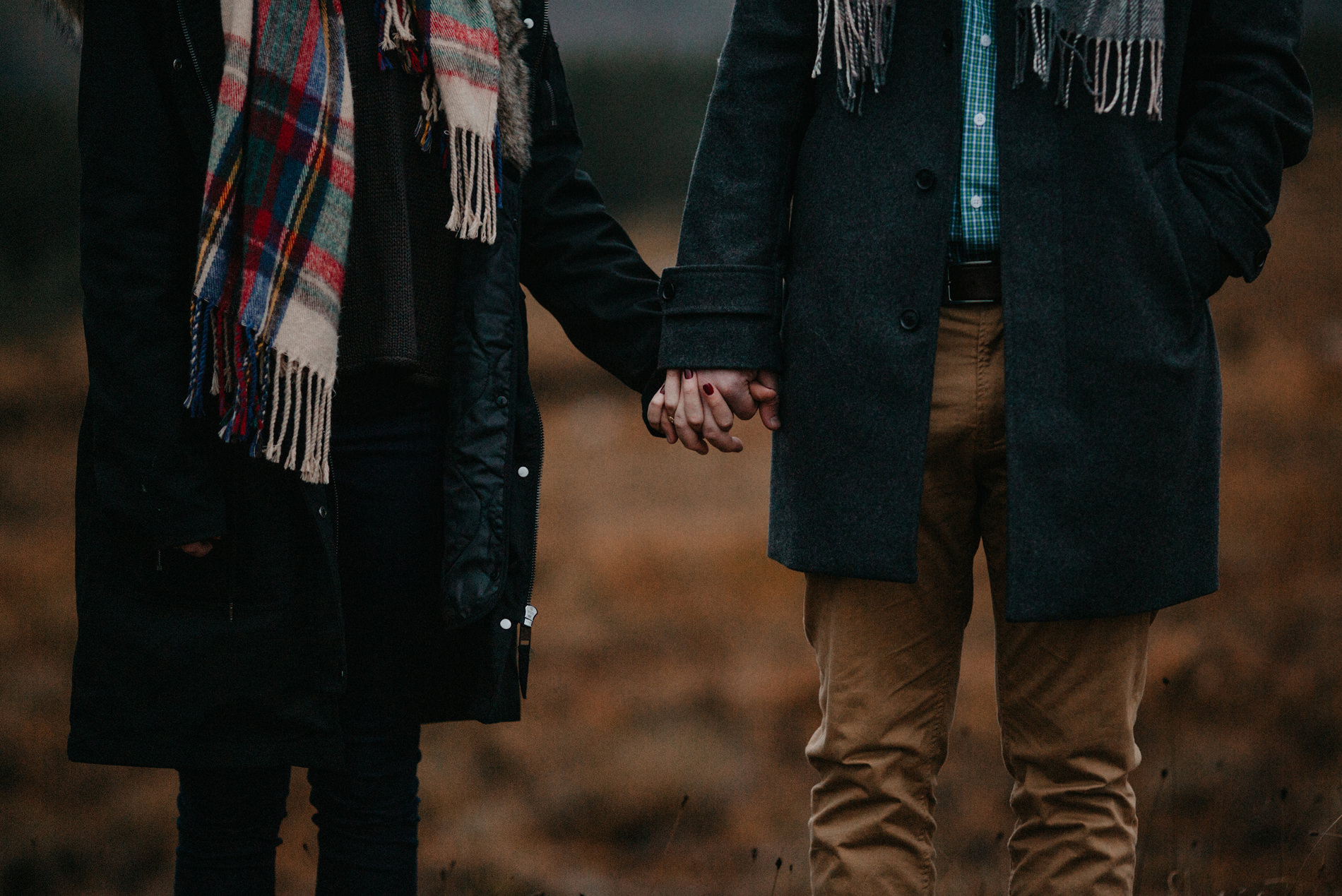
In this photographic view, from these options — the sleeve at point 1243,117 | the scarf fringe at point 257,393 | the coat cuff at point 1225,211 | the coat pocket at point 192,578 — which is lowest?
the coat pocket at point 192,578

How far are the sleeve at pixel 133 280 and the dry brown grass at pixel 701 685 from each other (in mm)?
1253

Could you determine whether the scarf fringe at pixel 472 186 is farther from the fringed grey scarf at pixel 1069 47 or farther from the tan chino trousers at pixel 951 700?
the tan chino trousers at pixel 951 700

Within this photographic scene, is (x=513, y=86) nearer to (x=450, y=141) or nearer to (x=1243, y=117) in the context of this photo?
(x=450, y=141)

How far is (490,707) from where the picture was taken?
1.47 m

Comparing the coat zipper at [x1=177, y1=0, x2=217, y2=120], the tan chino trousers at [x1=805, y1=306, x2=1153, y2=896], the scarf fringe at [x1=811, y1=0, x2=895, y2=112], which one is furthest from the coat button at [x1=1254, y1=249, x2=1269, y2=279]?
the coat zipper at [x1=177, y1=0, x2=217, y2=120]

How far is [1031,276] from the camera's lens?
1.26 meters

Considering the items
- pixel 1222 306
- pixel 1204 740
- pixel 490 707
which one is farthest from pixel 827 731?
pixel 1222 306

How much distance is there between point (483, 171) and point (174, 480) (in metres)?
0.49

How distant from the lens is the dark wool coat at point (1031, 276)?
4.14ft

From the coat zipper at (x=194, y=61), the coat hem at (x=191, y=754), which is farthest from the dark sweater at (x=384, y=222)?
the coat hem at (x=191, y=754)

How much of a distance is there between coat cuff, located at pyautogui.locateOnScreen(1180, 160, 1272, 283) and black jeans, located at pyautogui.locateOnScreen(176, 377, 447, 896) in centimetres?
89

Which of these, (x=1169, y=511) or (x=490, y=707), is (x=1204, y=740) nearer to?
(x=1169, y=511)

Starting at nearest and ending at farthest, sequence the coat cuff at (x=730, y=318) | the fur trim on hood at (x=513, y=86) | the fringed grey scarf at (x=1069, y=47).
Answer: the fringed grey scarf at (x=1069, y=47) < the coat cuff at (x=730, y=318) < the fur trim on hood at (x=513, y=86)

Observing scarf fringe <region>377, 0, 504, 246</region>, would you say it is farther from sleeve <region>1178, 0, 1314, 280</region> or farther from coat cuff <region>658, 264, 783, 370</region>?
sleeve <region>1178, 0, 1314, 280</region>
